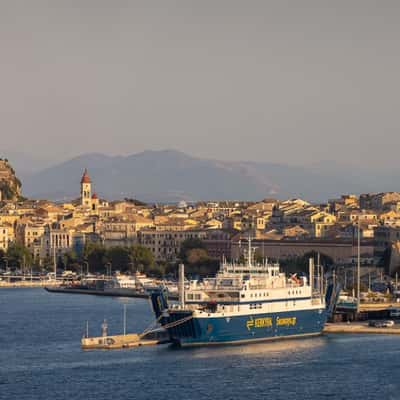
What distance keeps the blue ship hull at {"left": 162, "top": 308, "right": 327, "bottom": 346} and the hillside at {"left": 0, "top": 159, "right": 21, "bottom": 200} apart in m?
76.5

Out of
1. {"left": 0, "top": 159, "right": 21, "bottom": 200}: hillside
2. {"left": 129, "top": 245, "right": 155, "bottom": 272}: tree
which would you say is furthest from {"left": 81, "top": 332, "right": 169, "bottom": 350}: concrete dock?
{"left": 0, "top": 159, "right": 21, "bottom": 200}: hillside

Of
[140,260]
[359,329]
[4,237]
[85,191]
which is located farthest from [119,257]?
[359,329]

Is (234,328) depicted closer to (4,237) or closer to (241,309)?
(241,309)

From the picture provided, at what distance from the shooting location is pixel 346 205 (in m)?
116

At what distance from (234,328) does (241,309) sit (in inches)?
25.9

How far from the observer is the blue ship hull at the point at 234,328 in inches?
1903

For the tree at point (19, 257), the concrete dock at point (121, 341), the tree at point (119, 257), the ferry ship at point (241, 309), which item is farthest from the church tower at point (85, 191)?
the concrete dock at point (121, 341)

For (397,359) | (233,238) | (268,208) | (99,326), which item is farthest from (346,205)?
(397,359)

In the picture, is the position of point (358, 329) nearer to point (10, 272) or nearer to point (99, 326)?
point (99, 326)

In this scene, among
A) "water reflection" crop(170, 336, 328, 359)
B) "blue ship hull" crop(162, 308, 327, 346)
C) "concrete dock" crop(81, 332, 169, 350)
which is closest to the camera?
"water reflection" crop(170, 336, 328, 359)

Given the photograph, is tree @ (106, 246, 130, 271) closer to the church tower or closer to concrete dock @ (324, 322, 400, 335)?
the church tower

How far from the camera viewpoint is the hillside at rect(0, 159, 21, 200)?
127m

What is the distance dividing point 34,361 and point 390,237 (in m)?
45.9

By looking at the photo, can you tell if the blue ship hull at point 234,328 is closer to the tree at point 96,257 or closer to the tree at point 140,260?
the tree at point 140,260
